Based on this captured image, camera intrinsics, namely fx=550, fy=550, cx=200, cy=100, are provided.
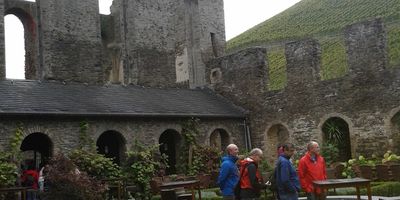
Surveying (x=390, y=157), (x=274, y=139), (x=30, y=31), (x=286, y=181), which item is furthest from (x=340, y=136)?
(x=30, y=31)

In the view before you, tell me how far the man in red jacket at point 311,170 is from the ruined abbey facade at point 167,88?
886 centimetres

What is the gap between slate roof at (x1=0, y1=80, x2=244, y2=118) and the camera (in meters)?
16.0

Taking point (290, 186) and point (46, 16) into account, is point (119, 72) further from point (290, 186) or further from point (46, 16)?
point (290, 186)

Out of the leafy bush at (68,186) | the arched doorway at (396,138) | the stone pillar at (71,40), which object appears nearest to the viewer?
the leafy bush at (68,186)

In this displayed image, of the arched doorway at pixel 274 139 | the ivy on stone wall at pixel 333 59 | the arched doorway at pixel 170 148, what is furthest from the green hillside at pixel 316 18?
the arched doorway at pixel 170 148

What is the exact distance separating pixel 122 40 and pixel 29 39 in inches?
166

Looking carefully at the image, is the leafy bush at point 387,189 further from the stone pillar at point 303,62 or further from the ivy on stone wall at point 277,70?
the ivy on stone wall at point 277,70

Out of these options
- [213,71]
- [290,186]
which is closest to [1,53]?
[213,71]

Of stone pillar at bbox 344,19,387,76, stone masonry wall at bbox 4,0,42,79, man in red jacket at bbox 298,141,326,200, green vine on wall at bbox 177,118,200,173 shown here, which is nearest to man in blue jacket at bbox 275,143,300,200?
man in red jacket at bbox 298,141,326,200

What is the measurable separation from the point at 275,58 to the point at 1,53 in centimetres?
2560

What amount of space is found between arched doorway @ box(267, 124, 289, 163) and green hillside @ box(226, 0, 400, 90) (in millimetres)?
9846

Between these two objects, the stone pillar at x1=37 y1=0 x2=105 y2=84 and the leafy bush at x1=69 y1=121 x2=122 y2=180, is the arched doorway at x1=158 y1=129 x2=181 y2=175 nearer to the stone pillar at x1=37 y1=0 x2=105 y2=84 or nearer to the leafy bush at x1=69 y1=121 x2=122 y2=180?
the stone pillar at x1=37 y1=0 x2=105 y2=84

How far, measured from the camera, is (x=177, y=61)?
28438 mm

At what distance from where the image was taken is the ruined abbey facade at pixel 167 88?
17203 mm
